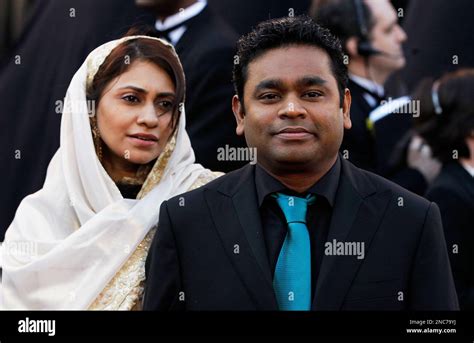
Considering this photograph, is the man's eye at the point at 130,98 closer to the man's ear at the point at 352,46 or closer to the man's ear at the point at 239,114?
the man's ear at the point at 239,114

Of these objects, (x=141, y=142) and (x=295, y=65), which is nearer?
(x=295, y=65)

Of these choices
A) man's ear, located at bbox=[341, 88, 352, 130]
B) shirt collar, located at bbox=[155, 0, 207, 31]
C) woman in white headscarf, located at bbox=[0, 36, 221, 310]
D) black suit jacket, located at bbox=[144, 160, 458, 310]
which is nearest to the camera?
black suit jacket, located at bbox=[144, 160, 458, 310]

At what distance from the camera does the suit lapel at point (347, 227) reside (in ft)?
9.73

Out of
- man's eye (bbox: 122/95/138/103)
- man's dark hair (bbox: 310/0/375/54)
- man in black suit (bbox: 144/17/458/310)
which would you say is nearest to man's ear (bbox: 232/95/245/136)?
man in black suit (bbox: 144/17/458/310)

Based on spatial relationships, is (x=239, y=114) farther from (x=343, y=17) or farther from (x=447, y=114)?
(x=447, y=114)

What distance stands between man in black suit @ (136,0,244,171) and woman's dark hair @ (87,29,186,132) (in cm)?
7

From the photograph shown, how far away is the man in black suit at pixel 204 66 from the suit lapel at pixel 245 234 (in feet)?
1.29

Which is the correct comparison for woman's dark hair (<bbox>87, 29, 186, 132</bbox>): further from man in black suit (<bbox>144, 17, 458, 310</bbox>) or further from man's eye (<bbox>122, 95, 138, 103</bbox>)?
man in black suit (<bbox>144, 17, 458, 310</bbox>)

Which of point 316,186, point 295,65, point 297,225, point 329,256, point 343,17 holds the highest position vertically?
point 343,17

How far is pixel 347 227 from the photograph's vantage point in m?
3.01

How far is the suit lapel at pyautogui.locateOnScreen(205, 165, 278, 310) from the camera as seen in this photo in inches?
118

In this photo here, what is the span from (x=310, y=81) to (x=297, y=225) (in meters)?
0.47

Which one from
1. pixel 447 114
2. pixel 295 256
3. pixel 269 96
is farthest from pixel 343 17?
pixel 295 256

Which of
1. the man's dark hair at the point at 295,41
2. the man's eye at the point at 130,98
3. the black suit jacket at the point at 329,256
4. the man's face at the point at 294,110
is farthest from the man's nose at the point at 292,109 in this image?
the man's eye at the point at 130,98
